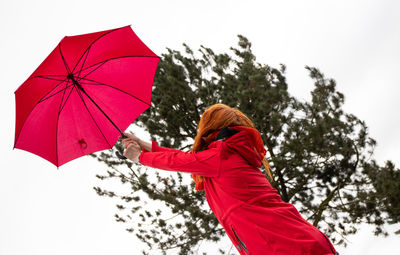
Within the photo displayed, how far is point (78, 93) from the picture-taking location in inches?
99.4

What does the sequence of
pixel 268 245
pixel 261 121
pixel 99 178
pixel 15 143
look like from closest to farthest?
1. pixel 268 245
2. pixel 15 143
3. pixel 261 121
4. pixel 99 178

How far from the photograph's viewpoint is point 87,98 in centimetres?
253

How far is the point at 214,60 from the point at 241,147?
469cm

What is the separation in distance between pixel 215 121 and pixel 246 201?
451 mm

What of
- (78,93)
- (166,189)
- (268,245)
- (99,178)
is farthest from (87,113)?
(99,178)

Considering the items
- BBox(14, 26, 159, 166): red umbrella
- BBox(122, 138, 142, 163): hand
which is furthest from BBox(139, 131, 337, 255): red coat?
BBox(14, 26, 159, 166): red umbrella

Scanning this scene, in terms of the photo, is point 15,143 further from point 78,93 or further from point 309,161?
point 309,161

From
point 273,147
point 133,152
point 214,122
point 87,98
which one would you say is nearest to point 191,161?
point 214,122

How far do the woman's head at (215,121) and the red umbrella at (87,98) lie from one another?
760mm

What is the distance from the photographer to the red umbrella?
2.40 m

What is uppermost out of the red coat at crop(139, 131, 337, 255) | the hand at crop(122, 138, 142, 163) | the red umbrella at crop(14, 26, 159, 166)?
the red umbrella at crop(14, 26, 159, 166)

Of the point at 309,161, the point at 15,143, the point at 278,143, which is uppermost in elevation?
the point at 278,143

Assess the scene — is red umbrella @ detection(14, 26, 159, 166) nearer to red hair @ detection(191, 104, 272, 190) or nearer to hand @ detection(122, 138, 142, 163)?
hand @ detection(122, 138, 142, 163)

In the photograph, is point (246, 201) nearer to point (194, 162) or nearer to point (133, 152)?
point (194, 162)
